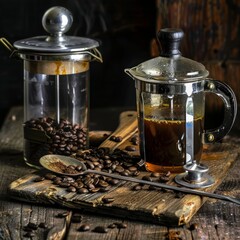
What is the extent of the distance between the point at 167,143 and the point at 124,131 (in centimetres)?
32

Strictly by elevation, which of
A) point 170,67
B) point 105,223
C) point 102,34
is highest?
point 170,67

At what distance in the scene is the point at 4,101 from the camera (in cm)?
256

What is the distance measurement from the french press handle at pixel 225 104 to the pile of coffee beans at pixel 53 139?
1.04 ft

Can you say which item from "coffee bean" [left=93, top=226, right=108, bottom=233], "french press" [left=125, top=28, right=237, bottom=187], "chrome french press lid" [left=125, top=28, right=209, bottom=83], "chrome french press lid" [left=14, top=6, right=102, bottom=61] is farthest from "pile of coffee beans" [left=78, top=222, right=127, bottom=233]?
"chrome french press lid" [left=14, top=6, right=102, bottom=61]

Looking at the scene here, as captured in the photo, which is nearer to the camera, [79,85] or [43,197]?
[43,197]

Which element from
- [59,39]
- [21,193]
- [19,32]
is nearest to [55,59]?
[59,39]

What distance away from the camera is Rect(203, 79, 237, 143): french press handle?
5.57ft

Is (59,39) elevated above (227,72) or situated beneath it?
elevated above

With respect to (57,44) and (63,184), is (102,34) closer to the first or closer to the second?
(57,44)

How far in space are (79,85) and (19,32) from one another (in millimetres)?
628

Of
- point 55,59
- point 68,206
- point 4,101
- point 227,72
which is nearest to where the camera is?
point 68,206

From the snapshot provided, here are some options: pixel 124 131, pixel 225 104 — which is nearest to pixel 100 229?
pixel 225 104

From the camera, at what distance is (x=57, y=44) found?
178 centimetres

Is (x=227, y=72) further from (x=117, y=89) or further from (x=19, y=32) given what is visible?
(x=19, y=32)
